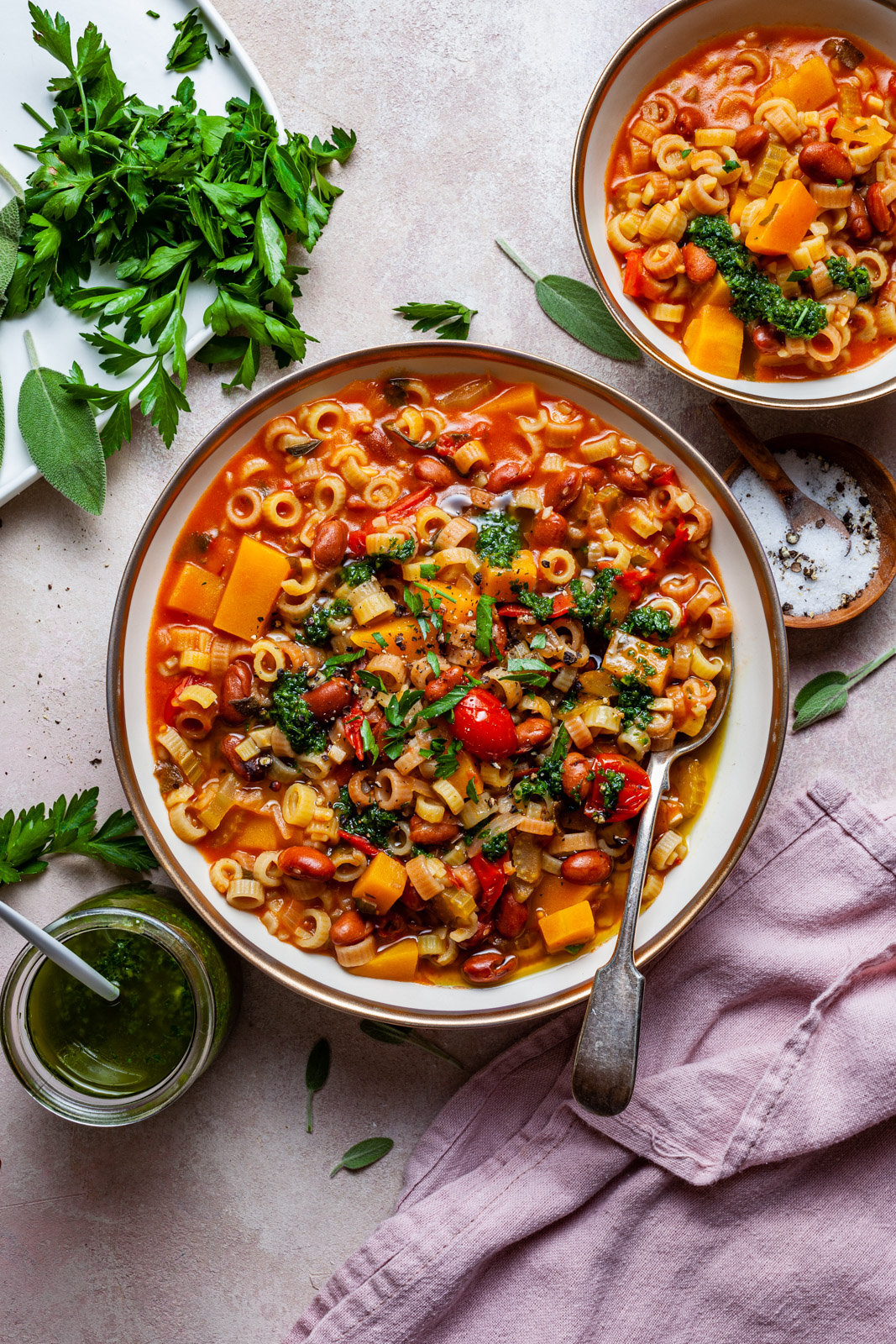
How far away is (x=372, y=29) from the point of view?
4.24 metres

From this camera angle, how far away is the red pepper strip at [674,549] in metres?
3.68

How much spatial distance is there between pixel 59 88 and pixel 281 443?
1888mm

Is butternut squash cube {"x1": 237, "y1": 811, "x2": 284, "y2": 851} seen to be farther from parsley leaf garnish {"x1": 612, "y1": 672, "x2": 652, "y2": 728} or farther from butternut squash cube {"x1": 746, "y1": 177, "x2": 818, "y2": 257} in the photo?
butternut squash cube {"x1": 746, "y1": 177, "x2": 818, "y2": 257}

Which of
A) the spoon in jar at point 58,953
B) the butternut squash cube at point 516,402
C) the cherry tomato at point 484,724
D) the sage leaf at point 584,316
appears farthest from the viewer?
the sage leaf at point 584,316

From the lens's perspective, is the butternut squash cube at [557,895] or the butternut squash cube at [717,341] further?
the butternut squash cube at [717,341]

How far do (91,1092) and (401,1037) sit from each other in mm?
1318

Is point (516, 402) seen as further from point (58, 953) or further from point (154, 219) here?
point (58, 953)

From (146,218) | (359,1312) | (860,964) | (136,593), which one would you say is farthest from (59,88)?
(359,1312)

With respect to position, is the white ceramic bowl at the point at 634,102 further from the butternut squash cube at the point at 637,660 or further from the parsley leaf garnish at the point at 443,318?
the butternut squash cube at the point at 637,660

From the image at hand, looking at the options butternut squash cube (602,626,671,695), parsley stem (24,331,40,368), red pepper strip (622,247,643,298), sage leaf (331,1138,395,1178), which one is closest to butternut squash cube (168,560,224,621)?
parsley stem (24,331,40,368)

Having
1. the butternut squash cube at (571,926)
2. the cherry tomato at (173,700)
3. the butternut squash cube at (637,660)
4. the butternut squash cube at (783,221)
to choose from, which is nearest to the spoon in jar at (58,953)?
the cherry tomato at (173,700)

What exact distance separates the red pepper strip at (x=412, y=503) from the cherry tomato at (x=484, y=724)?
819 mm

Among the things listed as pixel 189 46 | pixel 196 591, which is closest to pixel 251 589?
pixel 196 591

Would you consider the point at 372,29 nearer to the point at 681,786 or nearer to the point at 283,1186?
the point at 681,786
